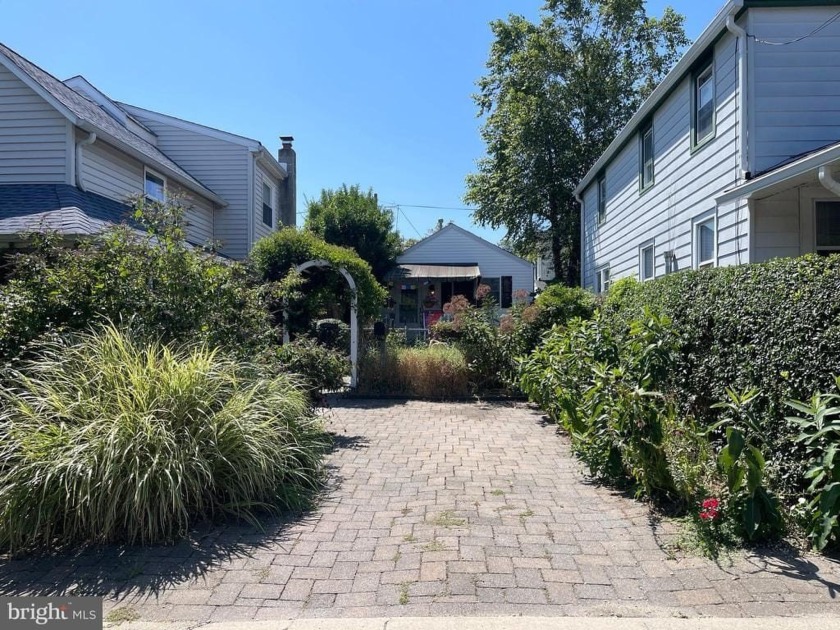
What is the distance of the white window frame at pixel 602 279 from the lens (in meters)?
15.1

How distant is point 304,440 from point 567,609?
3.17 m

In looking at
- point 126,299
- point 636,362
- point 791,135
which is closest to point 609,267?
point 791,135

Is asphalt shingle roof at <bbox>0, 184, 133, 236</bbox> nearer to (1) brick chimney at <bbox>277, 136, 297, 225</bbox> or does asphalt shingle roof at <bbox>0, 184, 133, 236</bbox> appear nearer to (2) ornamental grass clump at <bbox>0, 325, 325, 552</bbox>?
(2) ornamental grass clump at <bbox>0, 325, 325, 552</bbox>

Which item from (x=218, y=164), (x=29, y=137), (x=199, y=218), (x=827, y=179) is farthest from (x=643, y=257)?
(x=29, y=137)

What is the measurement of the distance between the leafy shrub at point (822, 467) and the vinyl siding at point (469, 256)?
21.9 meters

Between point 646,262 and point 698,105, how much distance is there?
3718mm

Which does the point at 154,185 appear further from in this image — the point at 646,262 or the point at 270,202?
the point at 646,262

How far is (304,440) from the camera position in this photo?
5.55 m

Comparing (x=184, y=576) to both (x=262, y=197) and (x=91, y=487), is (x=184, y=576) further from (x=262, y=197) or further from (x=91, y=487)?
(x=262, y=197)

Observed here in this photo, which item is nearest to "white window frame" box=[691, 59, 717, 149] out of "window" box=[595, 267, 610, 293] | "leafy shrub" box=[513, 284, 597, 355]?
"leafy shrub" box=[513, 284, 597, 355]

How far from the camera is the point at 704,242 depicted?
9.02m

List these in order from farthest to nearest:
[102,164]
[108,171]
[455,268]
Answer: [455,268] < [108,171] < [102,164]

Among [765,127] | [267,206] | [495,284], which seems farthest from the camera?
[495,284]

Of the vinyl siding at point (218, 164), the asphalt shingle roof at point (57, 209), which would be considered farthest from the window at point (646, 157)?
the vinyl siding at point (218, 164)
